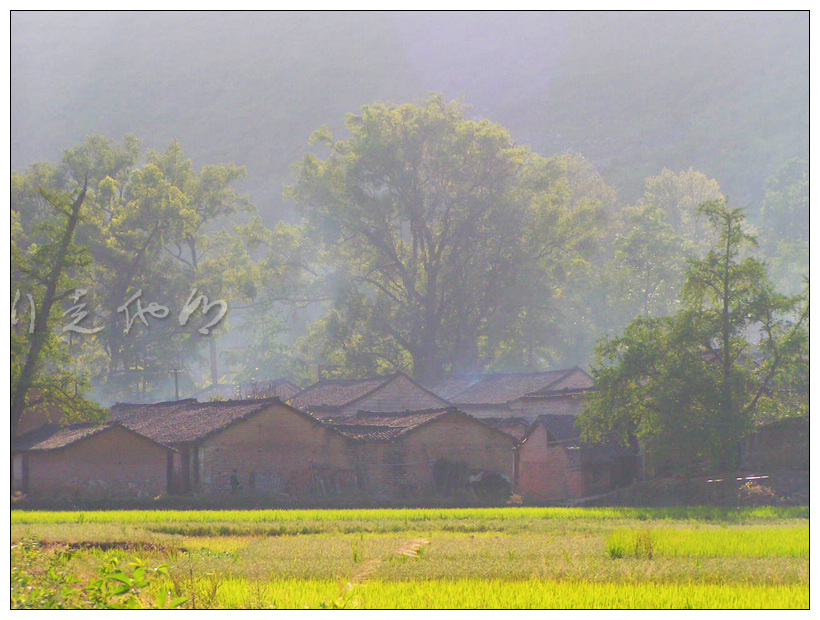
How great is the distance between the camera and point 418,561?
1925cm

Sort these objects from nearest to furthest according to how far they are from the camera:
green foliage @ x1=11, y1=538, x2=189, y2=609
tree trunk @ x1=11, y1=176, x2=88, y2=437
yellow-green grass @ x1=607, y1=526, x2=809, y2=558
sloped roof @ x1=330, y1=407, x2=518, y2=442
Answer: green foliage @ x1=11, y1=538, x2=189, y2=609, yellow-green grass @ x1=607, y1=526, x2=809, y2=558, tree trunk @ x1=11, y1=176, x2=88, y2=437, sloped roof @ x1=330, y1=407, x2=518, y2=442

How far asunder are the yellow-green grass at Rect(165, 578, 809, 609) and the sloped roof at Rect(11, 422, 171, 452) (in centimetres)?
2251

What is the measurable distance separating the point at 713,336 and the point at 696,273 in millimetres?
2702

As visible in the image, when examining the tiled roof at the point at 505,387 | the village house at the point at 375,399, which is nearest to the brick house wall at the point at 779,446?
the tiled roof at the point at 505,387

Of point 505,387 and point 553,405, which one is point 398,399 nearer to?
point 505,387

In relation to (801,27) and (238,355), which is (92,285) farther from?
(801,27)

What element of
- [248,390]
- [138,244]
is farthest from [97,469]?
[248,390]

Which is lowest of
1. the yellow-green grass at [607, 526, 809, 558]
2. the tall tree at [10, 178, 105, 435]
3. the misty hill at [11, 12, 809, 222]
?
the yellow-green grass at [607, 526, 809, 558]

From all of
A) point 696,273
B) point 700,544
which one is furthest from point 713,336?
point 700,544

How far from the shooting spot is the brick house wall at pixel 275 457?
3981 cm

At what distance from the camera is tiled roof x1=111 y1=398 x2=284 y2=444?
4072 centimetres

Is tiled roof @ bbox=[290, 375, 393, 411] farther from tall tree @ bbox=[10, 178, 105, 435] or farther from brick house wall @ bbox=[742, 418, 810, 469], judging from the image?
tall tree @ bbox=[10, 178, 105, 435]

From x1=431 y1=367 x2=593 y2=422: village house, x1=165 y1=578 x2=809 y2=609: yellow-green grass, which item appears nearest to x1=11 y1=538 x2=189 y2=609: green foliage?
x1=165 y1=578 x2=809 y2=609: yellow-green grass

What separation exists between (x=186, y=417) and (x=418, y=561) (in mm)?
27123
